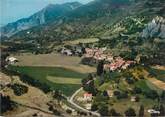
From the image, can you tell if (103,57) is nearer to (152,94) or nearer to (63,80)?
(63,80)

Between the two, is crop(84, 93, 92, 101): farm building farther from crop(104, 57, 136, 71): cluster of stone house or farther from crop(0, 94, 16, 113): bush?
A: crop(0, 94, 16, 113): bush

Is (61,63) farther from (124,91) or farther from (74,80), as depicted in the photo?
(124,91)

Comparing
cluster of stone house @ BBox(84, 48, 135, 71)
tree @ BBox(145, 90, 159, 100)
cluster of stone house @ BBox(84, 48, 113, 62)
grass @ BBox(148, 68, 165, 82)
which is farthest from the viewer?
cluster of stone house @ BBox(84, 48, 113, 62)

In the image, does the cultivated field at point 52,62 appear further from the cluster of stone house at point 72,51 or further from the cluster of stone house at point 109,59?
the cluster of stone house at point 72,51

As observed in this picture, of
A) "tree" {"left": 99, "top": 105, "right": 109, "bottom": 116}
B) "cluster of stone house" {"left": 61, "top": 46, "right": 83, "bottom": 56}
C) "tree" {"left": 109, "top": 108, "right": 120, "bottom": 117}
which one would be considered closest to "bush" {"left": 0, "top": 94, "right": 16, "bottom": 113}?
"tree" {"left": 99, "top": 105, "right": 109, "bottom": 116}

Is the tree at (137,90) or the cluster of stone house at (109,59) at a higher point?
the cluster of stone house at (109,59)

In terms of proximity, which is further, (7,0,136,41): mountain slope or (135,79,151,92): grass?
(7,0,136,41): mountain slope

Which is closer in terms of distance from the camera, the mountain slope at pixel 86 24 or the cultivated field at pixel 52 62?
the cultivated field at pixel 52 62

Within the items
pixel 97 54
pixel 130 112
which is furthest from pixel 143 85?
pixel 97 54

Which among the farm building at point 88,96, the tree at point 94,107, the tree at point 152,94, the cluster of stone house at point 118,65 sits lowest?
the tree at point 94,107

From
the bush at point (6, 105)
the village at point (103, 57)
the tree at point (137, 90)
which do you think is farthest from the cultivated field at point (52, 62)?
the bush at point (6, 105)
